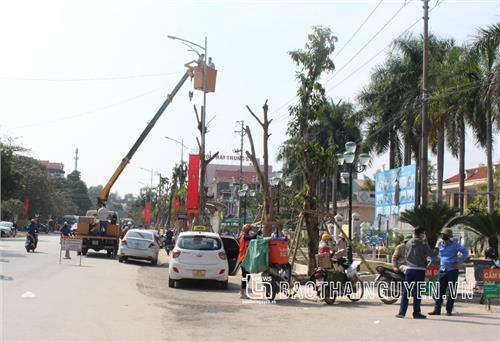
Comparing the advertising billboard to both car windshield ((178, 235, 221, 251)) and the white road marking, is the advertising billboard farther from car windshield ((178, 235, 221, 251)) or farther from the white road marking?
the white road marking

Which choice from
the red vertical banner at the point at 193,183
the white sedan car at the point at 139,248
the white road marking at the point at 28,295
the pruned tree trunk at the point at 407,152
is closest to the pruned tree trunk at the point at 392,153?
the pruned tree trunk at the point at 407,152

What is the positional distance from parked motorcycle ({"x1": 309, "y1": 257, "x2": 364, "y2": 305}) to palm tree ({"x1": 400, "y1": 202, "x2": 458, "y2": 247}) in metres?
3.88

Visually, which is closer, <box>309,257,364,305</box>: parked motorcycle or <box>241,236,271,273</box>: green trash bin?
<box>309,257,364,305</box>: parked motorcycle

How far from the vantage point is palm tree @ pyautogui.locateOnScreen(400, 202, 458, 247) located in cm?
1922

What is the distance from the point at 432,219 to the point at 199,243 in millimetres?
6633

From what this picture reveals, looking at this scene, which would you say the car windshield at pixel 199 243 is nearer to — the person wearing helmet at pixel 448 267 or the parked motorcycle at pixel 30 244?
the person wearing helmet at pixel 448 267

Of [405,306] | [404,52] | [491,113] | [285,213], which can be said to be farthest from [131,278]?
[404,52]

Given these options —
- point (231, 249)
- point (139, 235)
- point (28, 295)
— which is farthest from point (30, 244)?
point (28, 295)

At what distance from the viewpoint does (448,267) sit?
547 inches

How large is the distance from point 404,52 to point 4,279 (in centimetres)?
3467

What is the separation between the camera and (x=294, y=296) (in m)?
17.2

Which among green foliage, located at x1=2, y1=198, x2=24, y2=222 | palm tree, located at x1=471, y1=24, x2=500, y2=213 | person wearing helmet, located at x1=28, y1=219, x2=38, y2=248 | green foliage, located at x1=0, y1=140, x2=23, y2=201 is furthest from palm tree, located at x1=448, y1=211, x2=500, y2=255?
green foliage, located at x1=2, y1=198, x2=24, y2=222

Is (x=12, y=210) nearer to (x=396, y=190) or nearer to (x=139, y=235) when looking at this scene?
(x=139, y=235)

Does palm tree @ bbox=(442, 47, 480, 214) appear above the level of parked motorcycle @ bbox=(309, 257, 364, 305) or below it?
above
